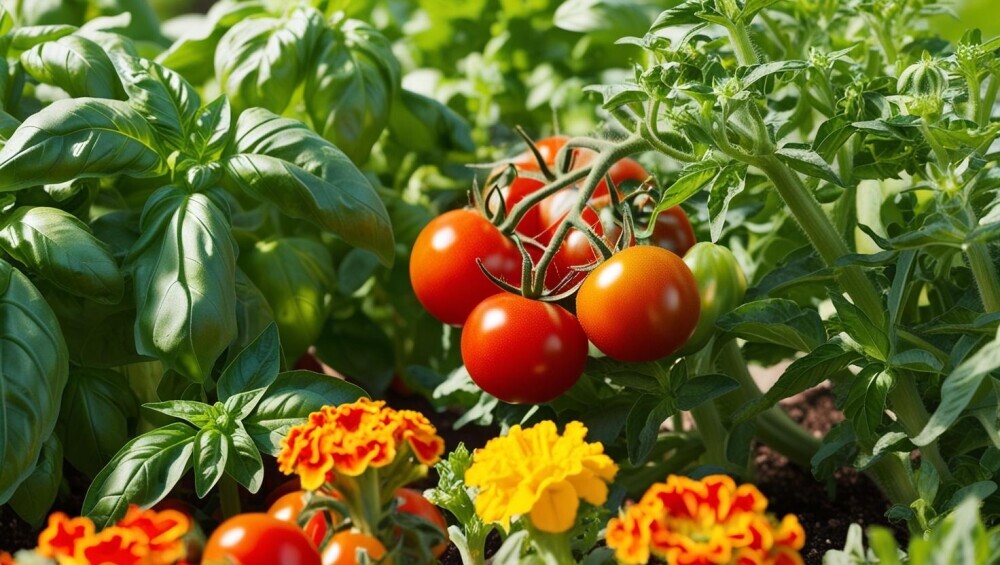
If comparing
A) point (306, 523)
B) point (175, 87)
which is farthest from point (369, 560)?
point (175, 87)

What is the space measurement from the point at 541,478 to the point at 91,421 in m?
0.51

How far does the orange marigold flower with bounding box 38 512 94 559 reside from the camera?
63 cm

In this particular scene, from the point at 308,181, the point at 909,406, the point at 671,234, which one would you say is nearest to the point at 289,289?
the point at 308,181

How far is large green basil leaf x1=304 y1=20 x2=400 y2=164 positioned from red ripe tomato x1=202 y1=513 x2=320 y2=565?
0.66m

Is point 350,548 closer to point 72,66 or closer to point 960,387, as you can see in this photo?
point 960,387

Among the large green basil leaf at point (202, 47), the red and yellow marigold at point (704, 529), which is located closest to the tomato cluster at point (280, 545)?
the red and yellow marigold at point (704, 529)

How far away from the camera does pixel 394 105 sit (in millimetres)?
1450

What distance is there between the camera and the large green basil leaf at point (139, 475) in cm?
85

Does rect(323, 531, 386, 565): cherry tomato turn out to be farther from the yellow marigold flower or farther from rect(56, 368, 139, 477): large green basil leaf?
rect(56, 368, 139, 477): large green basil leaf

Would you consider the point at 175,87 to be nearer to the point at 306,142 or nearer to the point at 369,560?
the point at 306,142

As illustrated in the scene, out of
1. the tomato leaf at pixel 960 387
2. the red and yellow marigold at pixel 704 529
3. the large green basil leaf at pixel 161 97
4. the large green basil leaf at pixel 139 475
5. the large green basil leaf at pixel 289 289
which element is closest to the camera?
the red and yellow marigold at pixel 704 529

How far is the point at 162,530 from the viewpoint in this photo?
0.65 m

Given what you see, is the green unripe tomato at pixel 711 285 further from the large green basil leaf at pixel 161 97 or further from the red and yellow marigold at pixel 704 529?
the large green basil leaf at pixel 161 97

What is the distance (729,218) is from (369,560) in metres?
0.64
